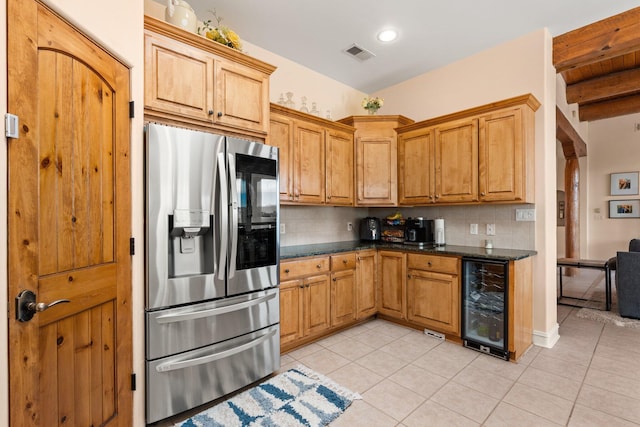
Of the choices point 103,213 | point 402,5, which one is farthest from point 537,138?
point 103,213

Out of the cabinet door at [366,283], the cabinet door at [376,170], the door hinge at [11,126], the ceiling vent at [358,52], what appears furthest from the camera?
the cabinet door at [376,170]

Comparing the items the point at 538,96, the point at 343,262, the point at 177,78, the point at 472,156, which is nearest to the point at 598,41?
the point at 538,96

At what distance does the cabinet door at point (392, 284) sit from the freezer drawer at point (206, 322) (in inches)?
61.4

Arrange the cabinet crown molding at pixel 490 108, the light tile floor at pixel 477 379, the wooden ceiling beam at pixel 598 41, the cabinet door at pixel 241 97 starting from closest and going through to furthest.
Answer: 1. the light tile floor at pixel 477 379
2. the cabinet door at pixel 241 97
3. the wooden ceiling beam at pixel 598 41
4. the cabinet crown molding at pixel 490 108

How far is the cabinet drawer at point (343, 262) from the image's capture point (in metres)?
3.13

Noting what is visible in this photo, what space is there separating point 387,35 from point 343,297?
8.62 ft

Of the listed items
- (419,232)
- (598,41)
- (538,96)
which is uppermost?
(598,41)

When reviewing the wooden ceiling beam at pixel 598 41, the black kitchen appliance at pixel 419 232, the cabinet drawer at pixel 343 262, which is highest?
the wooden ceiling beam at pixel 598 41

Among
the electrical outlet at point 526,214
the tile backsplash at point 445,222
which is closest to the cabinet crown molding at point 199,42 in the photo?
the tile backsplash at point 445,222

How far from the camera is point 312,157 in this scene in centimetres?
324

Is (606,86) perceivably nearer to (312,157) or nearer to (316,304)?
(312,157)

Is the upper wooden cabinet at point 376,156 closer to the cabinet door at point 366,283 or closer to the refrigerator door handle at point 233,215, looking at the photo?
the cabinet door at point 366,283

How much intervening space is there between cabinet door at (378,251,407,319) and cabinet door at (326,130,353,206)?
2.54ft

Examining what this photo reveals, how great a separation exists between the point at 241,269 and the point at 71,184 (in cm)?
107
